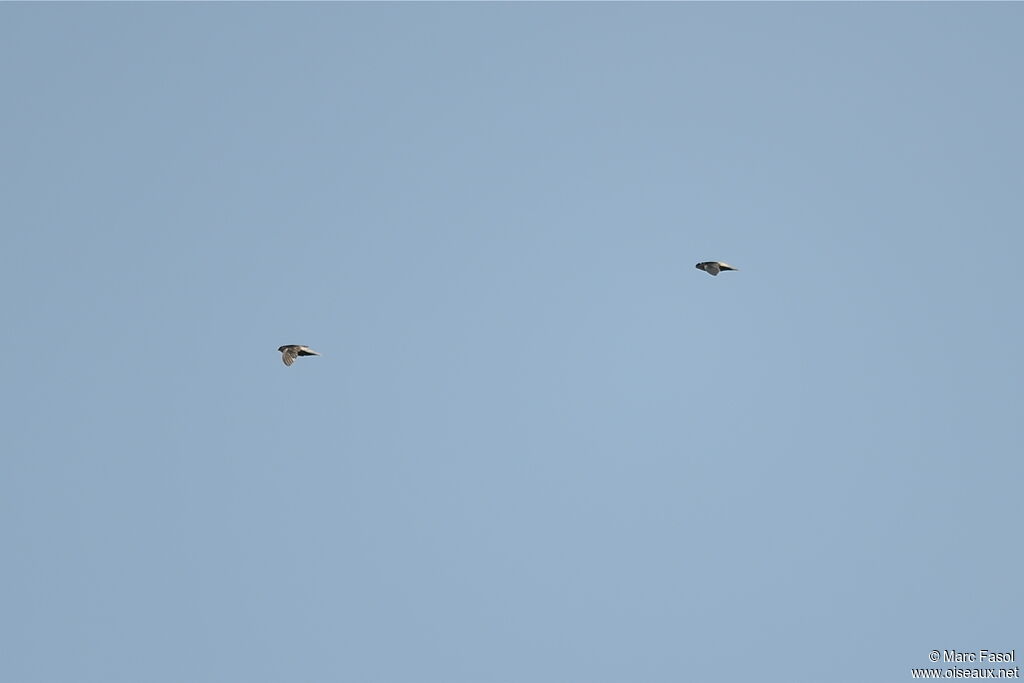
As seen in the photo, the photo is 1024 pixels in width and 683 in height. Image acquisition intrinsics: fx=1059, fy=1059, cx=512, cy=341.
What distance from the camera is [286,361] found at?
274 feet

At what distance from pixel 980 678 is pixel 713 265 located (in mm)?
39680

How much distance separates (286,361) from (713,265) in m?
36.9

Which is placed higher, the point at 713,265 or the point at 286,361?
Answer: the point at 713,265

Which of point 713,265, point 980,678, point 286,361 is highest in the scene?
point 713,265

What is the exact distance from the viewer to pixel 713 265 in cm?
9131

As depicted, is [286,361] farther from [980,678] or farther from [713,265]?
[980,678]

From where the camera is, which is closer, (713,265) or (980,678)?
(980,678)

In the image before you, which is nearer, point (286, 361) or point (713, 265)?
point (286, 361)

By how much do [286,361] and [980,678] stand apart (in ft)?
200

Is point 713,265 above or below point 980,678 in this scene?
above

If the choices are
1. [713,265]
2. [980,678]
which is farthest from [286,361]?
[980,678]

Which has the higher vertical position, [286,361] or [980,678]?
[286,361]

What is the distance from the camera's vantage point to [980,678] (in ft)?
278
